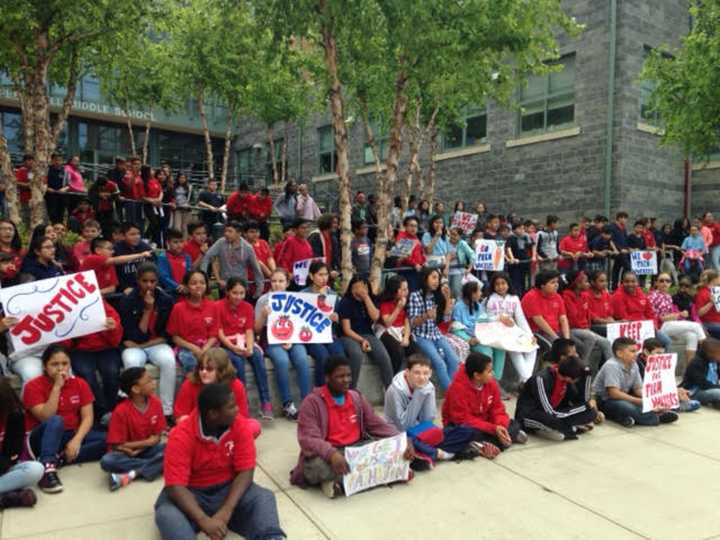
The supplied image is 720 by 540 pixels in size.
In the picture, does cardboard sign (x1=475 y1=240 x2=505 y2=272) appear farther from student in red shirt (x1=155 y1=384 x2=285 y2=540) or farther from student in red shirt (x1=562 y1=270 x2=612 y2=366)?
student in red shirt (x1=155 y1=384 x2=285 y2=540)

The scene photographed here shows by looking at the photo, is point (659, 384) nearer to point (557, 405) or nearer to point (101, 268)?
point (557, 405)

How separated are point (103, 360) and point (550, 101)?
15.5 meters

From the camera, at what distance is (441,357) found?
7742 millimetres

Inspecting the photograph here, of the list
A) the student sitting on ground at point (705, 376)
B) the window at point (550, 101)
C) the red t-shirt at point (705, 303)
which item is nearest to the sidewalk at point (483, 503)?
the student sitting on ground at point (705, 376)

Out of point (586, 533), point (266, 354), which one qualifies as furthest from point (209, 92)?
point (586, 533)

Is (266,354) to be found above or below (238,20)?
below

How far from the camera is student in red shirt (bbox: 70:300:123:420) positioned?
602 cm

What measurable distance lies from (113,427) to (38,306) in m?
1.69

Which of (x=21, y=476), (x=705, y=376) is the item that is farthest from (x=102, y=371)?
(x=705, y=376)

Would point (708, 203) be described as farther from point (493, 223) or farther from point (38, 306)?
point (38, 306)

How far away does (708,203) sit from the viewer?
57.7ft

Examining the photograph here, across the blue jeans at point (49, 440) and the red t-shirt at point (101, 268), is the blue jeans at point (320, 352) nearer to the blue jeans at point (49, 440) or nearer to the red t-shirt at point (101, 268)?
the red t-shirt at point (101, 268)

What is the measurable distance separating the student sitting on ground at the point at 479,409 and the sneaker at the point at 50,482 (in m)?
3.45

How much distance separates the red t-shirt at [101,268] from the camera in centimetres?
707
